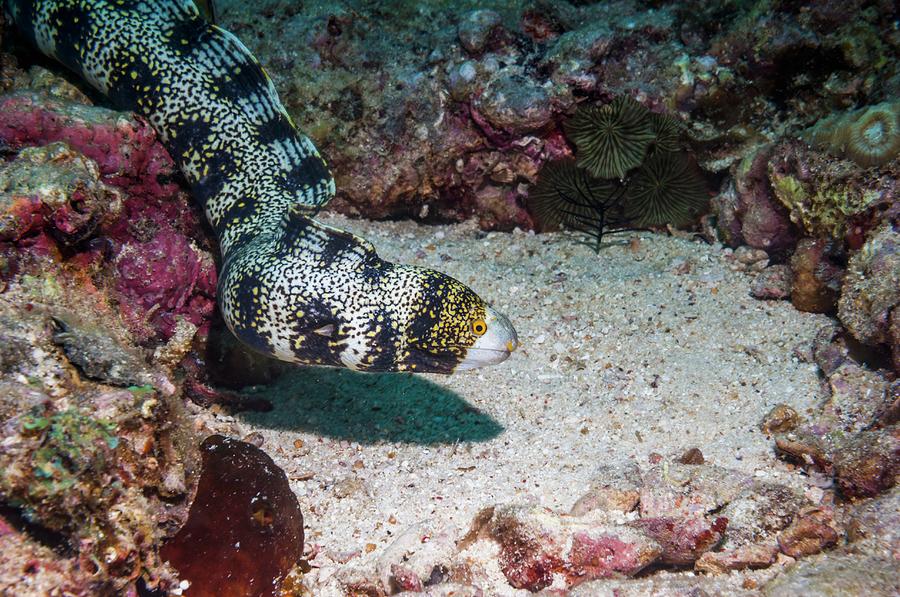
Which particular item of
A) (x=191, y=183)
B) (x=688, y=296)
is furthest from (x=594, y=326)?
(x=191, y=183)

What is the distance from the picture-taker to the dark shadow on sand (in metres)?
3.80

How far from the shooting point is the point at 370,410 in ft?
13.2

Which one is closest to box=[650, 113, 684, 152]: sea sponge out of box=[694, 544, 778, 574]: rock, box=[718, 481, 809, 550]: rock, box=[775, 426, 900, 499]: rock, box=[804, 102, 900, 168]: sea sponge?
box=[804, 102, 900, 168]: sea sponge

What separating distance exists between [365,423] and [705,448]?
228 cm

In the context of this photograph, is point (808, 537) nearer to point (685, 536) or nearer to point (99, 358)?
point (685, 536)

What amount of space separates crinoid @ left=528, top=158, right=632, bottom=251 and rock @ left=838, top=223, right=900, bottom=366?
2030 mm

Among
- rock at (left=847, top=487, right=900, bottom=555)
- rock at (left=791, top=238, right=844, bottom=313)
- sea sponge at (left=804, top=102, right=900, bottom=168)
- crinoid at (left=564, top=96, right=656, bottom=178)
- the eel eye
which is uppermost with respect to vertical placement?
sea sponge at (left=804, top=102, right=900, bottom=168)

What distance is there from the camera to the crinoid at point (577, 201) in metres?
5.20

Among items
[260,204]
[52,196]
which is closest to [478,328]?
[260,204]

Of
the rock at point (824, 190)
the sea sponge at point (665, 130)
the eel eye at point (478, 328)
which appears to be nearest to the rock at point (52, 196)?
the eel eye at point (478, 328)

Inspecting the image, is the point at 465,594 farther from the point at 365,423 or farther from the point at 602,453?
the point at 365,423

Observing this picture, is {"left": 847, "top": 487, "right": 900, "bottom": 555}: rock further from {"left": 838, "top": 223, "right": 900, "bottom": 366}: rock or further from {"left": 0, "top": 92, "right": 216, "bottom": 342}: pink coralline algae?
{"left": 0, "top": 92, "right": 216, "bottom": 342}: pink coralline algae

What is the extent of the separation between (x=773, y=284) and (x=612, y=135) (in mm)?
1857

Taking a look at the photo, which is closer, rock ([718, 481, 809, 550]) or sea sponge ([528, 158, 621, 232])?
rock ([718, 481, 809, 550])
